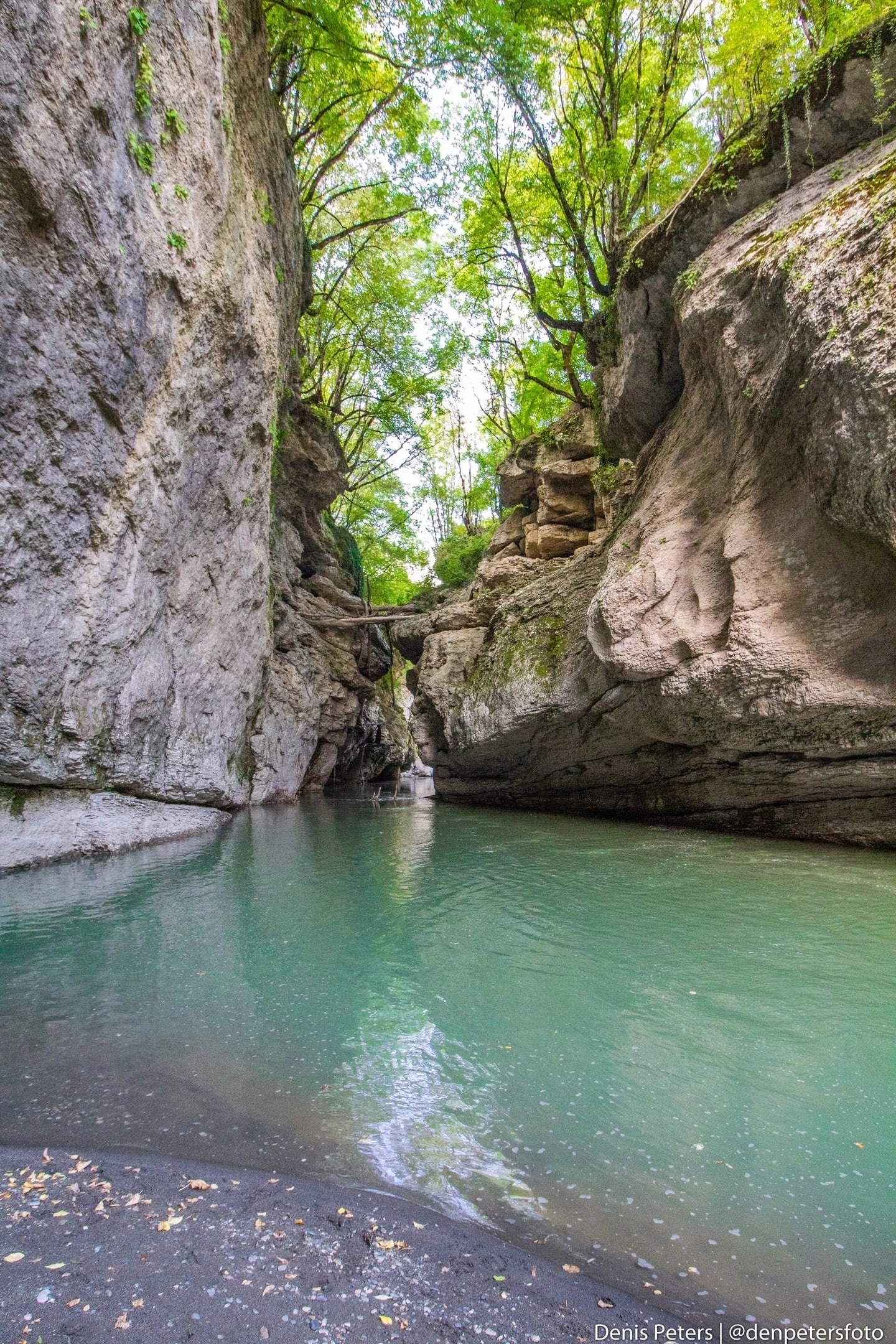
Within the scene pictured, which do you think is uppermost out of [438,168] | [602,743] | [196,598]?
[438,168]

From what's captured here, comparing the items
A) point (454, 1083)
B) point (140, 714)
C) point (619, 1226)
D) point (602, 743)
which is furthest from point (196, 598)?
point (619, 1226)

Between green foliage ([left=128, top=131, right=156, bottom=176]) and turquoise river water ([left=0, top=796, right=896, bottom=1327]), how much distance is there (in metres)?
8.02

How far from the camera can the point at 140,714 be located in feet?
30.1

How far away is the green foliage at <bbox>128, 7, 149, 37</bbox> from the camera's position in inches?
255

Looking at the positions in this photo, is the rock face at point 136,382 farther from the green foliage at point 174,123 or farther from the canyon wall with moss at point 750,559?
the canyon wall with moss at point 750,559

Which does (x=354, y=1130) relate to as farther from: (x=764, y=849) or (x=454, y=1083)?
(x=764, y=849)

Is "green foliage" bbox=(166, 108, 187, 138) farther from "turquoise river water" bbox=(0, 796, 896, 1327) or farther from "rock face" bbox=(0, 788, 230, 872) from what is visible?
"turquoise river water" bbox=(0, 796, 896, 1327)

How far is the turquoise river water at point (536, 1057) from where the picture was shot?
1953mm

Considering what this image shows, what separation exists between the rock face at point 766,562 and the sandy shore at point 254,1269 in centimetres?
692

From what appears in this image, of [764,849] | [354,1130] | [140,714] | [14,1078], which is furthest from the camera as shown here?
[140,714]

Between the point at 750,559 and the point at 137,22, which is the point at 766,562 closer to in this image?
the point at 750,559

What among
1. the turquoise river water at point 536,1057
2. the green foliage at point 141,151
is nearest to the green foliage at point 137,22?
the green foliage at point 141,151

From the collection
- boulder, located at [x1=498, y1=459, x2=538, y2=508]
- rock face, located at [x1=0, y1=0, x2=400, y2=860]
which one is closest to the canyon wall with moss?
boulder, located at [x1=498, y1=459, x2=538, y2=508]

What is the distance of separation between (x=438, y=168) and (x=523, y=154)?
128 inches
